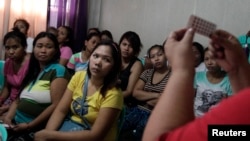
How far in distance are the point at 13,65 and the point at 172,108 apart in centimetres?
201

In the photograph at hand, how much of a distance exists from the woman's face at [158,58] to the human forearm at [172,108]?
1979mm

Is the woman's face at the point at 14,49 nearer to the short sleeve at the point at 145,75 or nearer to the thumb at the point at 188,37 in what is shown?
the short sleeve at the point at 145,75

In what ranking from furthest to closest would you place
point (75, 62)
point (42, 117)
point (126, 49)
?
point (75, 62)
point (126, 49)
point (42, 117)

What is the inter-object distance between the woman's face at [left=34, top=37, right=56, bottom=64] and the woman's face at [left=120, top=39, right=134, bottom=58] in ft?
3.19

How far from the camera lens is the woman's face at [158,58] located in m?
2.66

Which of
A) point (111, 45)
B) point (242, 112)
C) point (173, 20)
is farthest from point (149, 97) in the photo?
point (242, 112)

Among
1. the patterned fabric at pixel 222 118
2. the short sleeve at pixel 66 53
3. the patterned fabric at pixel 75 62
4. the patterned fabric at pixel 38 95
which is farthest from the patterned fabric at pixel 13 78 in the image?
the patterned fabric at pixel 222 118

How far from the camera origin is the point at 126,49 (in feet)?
9.69

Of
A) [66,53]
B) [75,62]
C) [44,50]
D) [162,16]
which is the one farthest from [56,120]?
[162,16]

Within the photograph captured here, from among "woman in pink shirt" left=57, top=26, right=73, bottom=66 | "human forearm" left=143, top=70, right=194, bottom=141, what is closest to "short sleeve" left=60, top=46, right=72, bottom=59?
"woman in pink shirt" left=57, top=26, right=73, bottom=66

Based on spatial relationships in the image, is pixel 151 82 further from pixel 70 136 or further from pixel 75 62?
pixel 70 136

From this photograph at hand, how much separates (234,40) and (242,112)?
366 mm

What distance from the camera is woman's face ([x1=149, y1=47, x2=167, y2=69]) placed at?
8.74ft

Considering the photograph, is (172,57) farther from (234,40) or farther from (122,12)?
(122,12)
